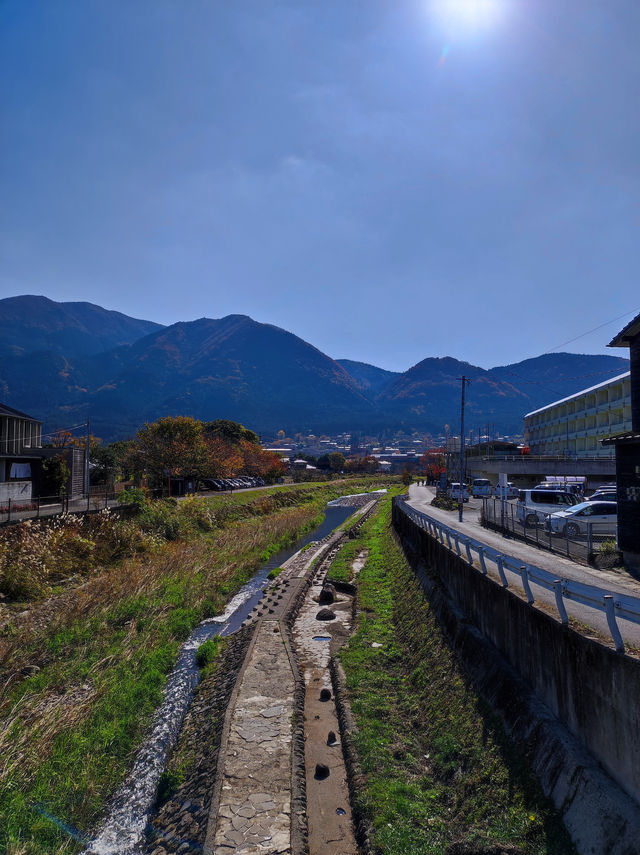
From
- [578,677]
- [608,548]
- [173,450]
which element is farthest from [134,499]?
[578,677]

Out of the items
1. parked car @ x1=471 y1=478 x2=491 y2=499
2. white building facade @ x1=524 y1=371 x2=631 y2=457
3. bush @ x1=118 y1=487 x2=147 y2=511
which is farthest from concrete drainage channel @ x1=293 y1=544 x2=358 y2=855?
white building facade @ x1=524 y1=371 x2=631 y2=457

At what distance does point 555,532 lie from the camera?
22.2 m

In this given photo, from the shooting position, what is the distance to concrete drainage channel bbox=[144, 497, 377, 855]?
8672 millimetres

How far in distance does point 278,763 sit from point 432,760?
10.6ft

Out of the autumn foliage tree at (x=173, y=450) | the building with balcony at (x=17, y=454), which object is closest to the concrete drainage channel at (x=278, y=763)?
the building with balcony at (x=17, y=454)

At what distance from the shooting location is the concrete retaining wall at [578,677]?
6508 mm

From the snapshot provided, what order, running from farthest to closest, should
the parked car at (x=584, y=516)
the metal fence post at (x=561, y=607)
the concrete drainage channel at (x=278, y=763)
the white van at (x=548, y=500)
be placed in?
the white van at (x=548, y=500)
the parked car at (x=584, y=516)
the concrete drainage channel at (x=278, y=763)
the metal fence post at (x=561, y=607)

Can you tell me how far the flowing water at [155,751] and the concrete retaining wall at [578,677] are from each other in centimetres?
784

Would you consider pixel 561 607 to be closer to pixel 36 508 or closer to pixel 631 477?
pixel 631 477

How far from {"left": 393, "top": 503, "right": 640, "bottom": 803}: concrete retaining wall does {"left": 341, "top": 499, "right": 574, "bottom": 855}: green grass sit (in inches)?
44.1

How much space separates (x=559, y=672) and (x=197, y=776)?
7.52 meters

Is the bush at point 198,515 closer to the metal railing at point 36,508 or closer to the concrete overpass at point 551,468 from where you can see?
the metal railing at point 36,508

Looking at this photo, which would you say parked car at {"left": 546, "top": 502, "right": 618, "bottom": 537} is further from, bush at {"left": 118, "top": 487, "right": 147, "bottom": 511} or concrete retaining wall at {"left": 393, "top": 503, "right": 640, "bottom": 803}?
bush at {"left": 118, "top": 487, "right": 147, "bottom": 511}

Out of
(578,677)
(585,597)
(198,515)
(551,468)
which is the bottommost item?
(198,515)
